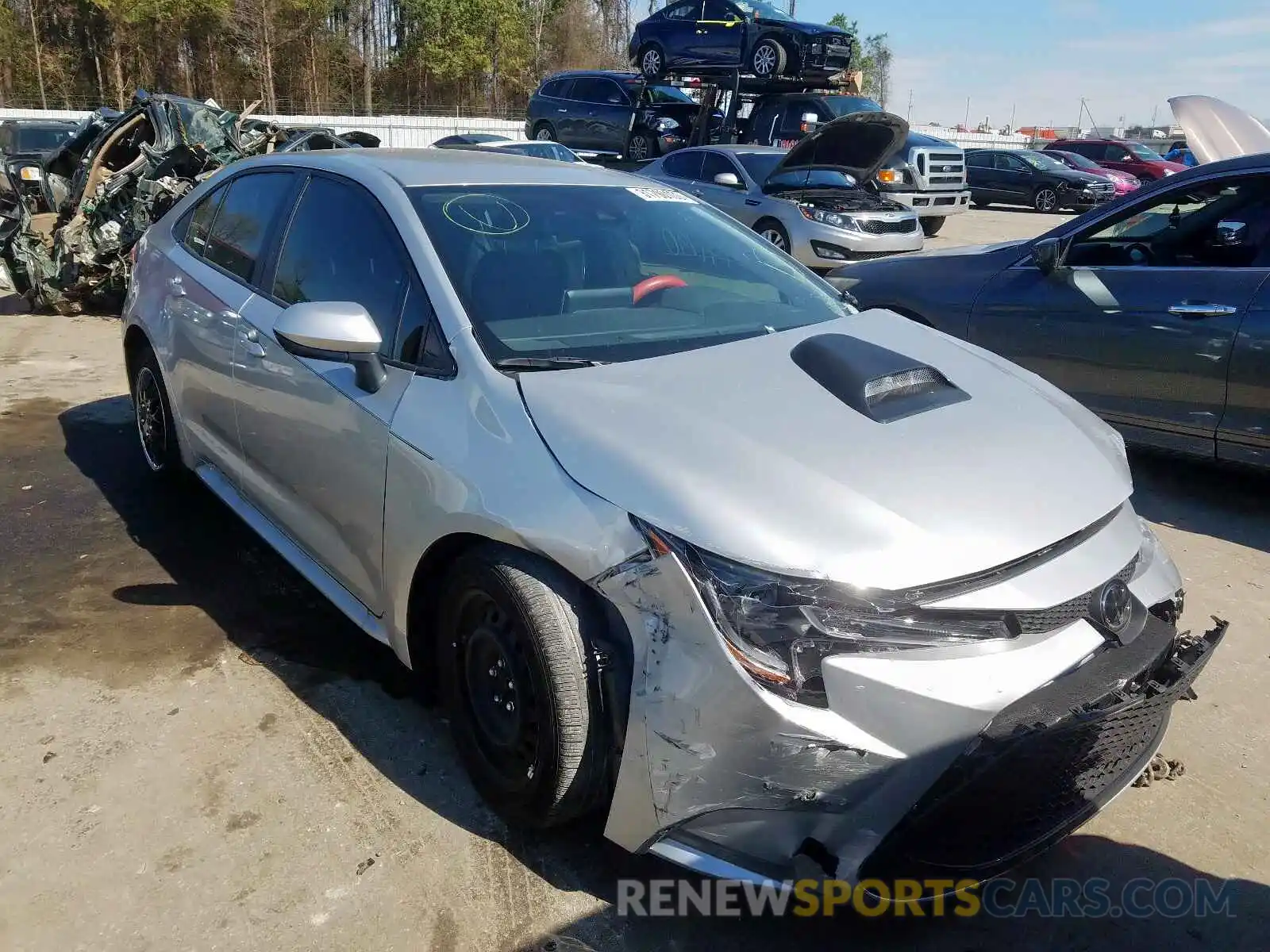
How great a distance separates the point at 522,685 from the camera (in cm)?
235

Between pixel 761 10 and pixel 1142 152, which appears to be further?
pixel 1142 152

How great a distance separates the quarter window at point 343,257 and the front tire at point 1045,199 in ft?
71.1

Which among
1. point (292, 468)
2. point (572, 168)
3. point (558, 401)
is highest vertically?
point (572, 168)

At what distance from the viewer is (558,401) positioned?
2420 millimetres

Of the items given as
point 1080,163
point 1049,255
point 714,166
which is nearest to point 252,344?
point 1049,255

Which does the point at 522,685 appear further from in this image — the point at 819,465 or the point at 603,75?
the point at 603,75

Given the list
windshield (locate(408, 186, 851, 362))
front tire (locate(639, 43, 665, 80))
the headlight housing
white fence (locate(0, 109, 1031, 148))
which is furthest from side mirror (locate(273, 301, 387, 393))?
white fence (locate(0, 109, 1031, 148))

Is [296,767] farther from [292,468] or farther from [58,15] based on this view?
[58,15]

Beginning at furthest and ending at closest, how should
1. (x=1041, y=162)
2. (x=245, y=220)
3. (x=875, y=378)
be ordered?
1. (x=1041, y=162)
2. (x=245, y=220)
3. (x=875, y=378)

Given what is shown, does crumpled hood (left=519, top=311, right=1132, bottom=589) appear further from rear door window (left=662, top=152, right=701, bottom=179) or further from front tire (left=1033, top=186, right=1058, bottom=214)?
front tire (left=1033, top=186, right=1058, bottom=214)

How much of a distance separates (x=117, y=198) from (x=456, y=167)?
25.8 feet

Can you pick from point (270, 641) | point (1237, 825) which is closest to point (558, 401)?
point (270, 641)

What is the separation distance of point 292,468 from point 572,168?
1.50m

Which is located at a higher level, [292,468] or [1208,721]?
[292,468]
